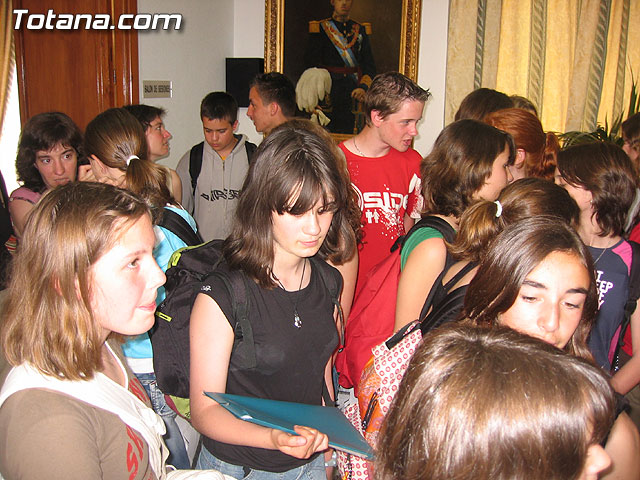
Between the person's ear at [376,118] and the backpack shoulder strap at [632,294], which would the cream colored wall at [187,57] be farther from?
the backpack shoulder strap at [632,294]

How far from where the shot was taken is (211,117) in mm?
4180

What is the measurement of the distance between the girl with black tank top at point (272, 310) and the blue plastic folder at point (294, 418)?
0.13m

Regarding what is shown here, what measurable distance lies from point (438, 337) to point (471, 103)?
2.86 metres

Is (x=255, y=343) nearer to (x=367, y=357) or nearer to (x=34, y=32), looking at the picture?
(x=367, y=357)

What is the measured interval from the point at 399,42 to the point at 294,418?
15.4 ft

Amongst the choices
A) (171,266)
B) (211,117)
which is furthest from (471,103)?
(171,266)

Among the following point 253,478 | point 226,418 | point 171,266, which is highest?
point 171,266

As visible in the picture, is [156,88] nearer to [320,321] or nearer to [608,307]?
[320,321]

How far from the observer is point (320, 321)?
161cm

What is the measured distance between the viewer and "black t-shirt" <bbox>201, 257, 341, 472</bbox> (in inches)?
58.7

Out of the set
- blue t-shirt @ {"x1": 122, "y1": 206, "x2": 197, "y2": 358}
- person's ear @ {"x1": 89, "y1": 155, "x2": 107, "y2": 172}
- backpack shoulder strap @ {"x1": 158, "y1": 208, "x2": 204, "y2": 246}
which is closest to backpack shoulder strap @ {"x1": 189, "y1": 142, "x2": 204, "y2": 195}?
person's ear @ {"x1": 89, "y1": 155, "x2": 107, "y2": 172}

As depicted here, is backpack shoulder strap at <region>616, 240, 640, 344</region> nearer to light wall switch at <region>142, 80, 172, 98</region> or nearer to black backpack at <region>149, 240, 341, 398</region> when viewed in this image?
black backpack at <region>149, 240, 341, 398</region>

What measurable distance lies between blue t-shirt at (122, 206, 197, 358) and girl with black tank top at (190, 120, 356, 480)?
445 millimetres

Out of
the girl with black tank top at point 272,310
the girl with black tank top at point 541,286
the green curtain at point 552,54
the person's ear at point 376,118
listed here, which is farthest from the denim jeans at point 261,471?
the green curtain at point 552,54
